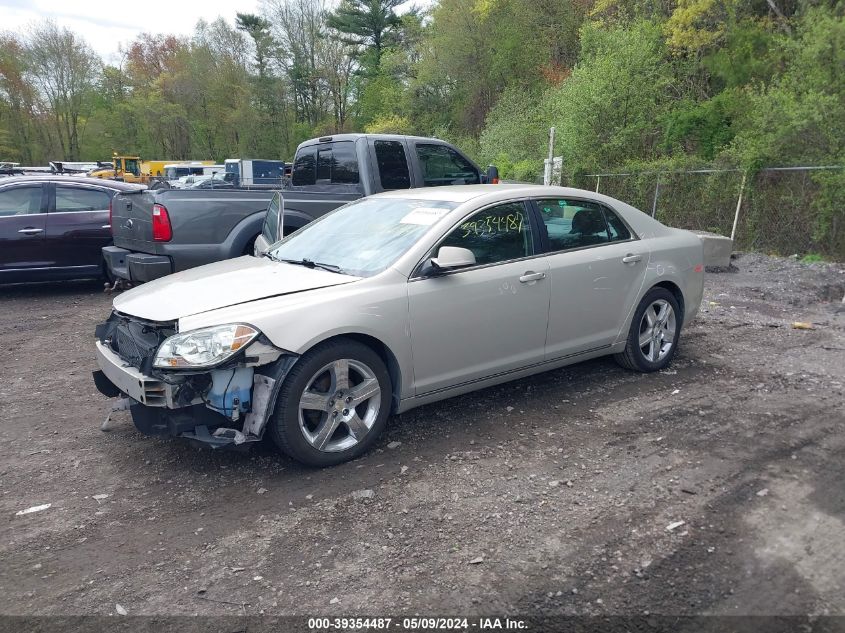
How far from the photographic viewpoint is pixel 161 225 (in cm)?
734

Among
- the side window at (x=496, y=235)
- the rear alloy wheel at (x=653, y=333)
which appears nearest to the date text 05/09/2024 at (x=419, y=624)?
the side window at (x=496, y=235)

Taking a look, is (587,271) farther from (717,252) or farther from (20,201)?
(717,252)

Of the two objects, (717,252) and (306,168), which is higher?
(306,168)

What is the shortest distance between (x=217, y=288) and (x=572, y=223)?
9.14 feet

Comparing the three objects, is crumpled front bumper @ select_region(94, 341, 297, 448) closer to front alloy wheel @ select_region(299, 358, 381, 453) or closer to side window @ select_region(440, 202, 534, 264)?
front alloy wheel @ select_region(299, 358, 381, 453)

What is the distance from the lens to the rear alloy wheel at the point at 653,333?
5578 mm

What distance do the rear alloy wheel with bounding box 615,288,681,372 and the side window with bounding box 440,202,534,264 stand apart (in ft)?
4.43

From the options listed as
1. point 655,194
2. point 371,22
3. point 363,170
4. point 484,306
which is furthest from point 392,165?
point 371,22

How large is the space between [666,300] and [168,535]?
4.41 m

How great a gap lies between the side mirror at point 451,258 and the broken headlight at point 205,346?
1252mm

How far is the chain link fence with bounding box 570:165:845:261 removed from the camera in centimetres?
1239

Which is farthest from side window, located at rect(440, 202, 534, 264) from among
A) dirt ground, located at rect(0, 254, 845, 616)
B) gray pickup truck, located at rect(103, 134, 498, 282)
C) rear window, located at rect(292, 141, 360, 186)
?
rear window, located at rect(292, 141, 360, 186)

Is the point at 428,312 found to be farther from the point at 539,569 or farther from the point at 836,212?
the point at 836,212

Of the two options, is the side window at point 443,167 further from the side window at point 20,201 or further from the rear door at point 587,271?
the side window at point 20,201
